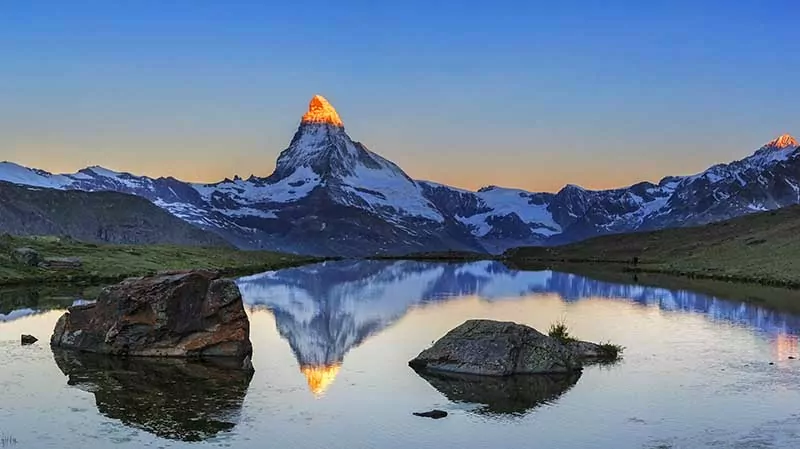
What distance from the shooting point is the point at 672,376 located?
3556 centimetres

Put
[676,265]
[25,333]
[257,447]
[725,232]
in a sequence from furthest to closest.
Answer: [725,232]
[676,265]
[25,333]
[257,447]

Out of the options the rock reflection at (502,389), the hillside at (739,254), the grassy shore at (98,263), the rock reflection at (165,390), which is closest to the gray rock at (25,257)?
the grassy shore at (98,263)

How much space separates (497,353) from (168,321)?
1557cm

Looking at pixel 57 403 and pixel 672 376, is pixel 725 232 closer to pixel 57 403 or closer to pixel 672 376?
pixel 672 376

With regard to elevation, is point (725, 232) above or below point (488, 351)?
above

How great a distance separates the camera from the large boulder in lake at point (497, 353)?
35750 mm

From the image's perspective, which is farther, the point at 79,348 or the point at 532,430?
the point at 79,348

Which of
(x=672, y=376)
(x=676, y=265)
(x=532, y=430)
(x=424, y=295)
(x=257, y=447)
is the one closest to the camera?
(x=257, y=447)

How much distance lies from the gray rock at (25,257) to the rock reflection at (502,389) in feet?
243

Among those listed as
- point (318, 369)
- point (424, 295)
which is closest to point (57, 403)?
point (318, 369)

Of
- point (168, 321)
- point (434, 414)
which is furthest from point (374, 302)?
point (434, 414)

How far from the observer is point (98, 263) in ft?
353

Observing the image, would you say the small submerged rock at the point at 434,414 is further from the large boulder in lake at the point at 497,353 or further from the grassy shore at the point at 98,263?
the grassy shore at the point at 98,263

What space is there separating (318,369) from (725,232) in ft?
562
